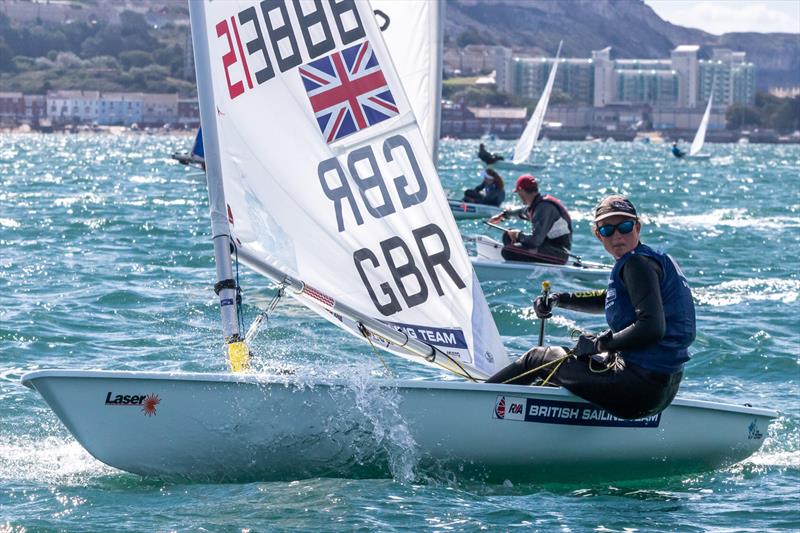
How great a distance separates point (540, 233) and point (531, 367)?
20.8 feet

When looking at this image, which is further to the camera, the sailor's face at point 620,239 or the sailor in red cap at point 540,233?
the sailor in red cap at point 540,233

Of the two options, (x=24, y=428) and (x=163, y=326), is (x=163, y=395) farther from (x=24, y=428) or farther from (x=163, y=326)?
(x=163, y=326)

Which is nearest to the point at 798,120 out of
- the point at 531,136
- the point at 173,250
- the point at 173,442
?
the point at 531,136

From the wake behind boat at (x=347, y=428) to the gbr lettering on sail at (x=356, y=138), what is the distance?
0.65 meters

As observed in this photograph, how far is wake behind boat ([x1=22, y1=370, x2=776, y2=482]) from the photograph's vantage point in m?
5.80

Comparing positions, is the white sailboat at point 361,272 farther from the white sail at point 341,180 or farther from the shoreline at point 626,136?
the shoreline at point 626,136

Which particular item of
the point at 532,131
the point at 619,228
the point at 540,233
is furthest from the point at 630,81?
the point at 619,228

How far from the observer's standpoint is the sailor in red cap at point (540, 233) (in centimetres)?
1184

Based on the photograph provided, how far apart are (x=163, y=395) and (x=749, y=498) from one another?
104 inches

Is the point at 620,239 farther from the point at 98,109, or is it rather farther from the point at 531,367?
the point at 98,109

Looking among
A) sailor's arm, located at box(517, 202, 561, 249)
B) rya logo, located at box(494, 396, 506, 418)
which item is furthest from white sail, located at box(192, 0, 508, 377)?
sailor's arm, located at box(517, 202, 561, 249)

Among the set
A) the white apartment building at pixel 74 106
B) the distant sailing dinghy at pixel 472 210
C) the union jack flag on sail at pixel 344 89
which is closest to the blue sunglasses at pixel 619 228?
the union jack flag on sail at pixel 344 89

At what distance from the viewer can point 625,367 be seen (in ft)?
19.7

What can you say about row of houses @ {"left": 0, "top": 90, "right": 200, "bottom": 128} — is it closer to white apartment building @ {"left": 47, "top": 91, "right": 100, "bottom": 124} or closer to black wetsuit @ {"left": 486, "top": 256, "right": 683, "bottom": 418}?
white apartment building @ {"left": 47, "top": 91, "right": 100, "bottom": 124}
